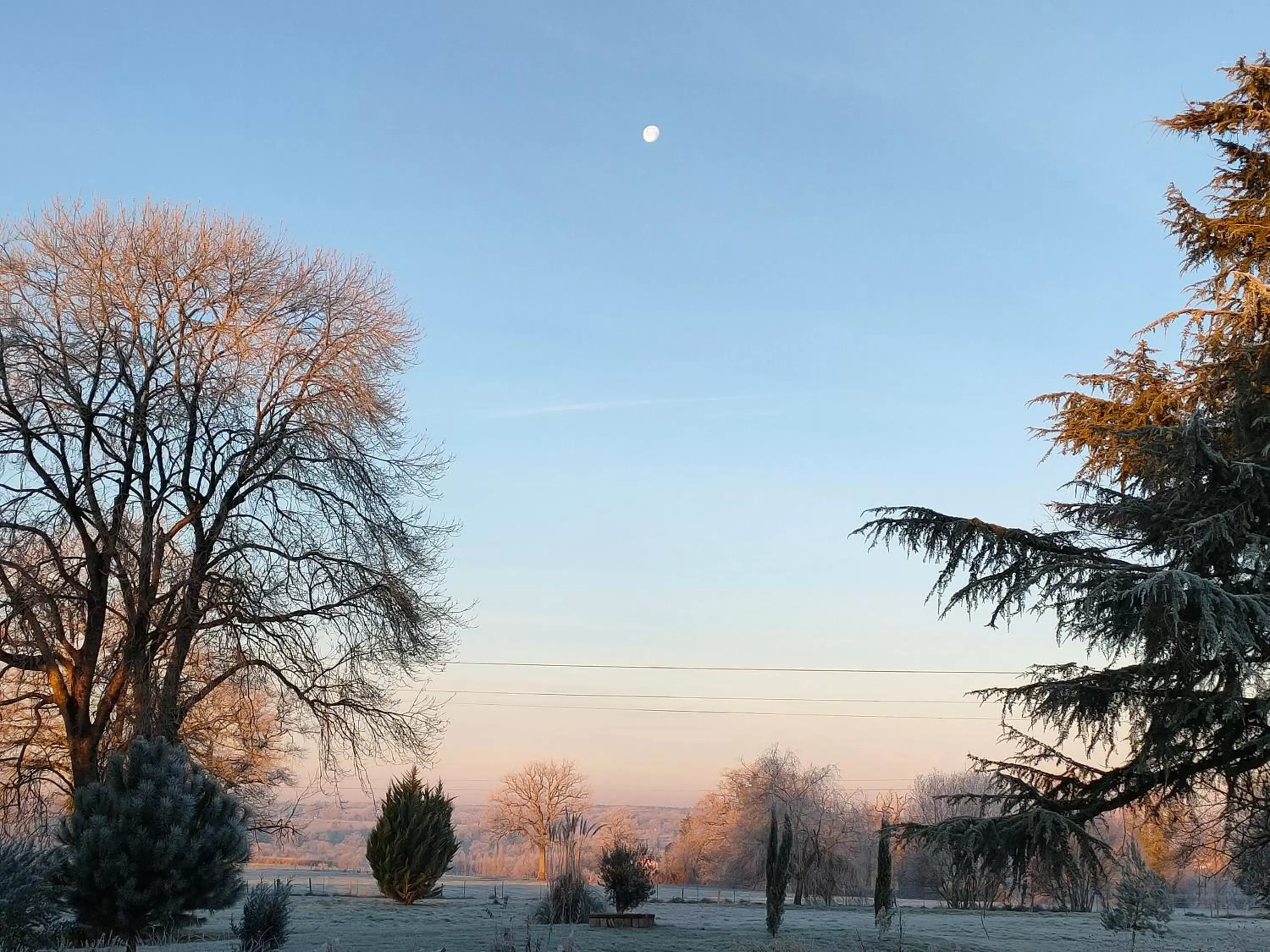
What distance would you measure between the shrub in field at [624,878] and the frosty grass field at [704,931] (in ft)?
2.64

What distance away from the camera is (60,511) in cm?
1736

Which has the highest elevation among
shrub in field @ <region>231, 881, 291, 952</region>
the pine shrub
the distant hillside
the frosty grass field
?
the pine shrub

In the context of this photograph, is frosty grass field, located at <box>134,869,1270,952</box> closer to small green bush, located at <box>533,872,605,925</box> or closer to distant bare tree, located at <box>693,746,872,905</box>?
small green bush, located at <box>533,872,605,925</box>

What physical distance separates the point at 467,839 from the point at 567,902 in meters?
121

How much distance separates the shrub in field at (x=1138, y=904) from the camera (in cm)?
1870

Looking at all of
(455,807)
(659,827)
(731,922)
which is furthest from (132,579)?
(659,827)

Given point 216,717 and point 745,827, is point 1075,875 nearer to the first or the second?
point 216,717

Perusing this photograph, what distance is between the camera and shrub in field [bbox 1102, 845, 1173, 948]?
18703 mm

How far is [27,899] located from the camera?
11.3 metres

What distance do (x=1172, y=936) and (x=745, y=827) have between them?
31266 millimetres

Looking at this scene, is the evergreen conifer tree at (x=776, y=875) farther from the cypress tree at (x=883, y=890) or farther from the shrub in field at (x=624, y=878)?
the shrub in field at (x=624, y=878)

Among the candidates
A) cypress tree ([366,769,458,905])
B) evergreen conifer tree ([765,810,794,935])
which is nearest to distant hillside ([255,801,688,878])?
cypress tree ([366,769,458,905])

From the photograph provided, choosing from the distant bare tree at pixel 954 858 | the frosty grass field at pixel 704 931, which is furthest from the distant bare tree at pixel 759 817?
the frosty grass field at pixel 704 931

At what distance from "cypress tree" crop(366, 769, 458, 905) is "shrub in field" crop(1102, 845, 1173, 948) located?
43.9 ft
